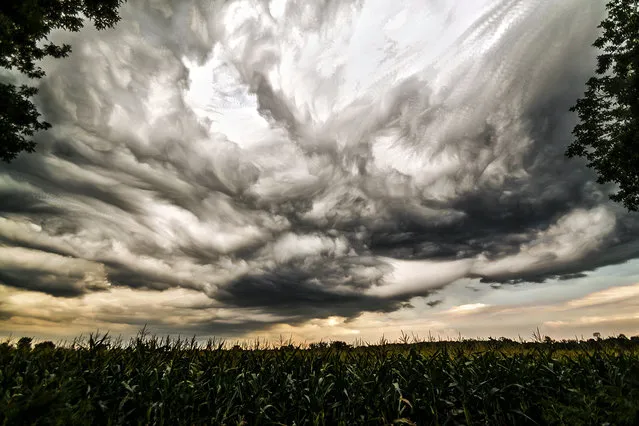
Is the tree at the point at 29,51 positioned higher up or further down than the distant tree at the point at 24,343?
higher up

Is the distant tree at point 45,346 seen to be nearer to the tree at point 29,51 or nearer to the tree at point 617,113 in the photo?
the tree at point 29,51

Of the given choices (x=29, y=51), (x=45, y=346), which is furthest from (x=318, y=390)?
(x=29, y=51)

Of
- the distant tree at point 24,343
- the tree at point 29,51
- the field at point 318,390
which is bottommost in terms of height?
the field at point 318,390

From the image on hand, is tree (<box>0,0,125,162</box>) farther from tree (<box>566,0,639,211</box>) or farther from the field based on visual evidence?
tree (<box>566,0,639,211</box>)

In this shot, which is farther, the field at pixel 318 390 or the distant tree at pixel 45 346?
the distant tree at pixel 45 346

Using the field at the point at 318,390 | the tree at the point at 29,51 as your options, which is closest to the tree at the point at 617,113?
the field at the point at 318,390

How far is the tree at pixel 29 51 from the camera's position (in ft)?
50.5

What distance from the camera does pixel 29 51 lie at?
57.2 ft

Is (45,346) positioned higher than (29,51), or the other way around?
(29,51)

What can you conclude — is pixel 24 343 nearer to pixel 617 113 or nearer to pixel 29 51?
pixel 29 51

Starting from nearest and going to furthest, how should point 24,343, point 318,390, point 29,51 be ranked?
point 318,390, point 24,343, point 29,51

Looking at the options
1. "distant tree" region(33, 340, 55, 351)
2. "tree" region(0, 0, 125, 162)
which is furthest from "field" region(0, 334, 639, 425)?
"tree" region(0, 0, 125, 162)

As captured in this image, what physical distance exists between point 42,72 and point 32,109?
6.20 ft

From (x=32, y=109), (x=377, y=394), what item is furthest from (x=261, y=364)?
(x=32, y=109)
